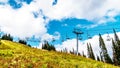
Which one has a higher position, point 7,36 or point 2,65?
point 7,36

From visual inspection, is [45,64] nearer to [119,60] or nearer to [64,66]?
[64,66]

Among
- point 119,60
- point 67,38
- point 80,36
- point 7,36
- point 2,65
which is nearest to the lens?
point 2,65

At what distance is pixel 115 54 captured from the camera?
124 m

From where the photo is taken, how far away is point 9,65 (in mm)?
30656

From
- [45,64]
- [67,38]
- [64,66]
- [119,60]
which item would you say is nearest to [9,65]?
[45,64]

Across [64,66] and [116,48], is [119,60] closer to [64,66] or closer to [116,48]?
[116,48]

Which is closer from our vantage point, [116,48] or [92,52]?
[116,48]

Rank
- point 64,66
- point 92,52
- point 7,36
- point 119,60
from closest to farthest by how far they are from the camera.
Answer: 1. point 64,66
2. point 119,60
3. point 92,52
4. point 7,36

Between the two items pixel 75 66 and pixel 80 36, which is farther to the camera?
pixel 80 36

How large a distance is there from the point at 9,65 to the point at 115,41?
102852 mm

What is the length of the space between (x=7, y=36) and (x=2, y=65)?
163703 mm

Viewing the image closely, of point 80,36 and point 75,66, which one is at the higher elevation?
point 80,36

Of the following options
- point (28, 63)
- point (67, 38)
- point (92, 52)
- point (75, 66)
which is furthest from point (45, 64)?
point (92, 52)

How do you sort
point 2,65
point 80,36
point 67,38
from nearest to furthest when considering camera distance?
point 2,65
point 67,38
point 80,36
